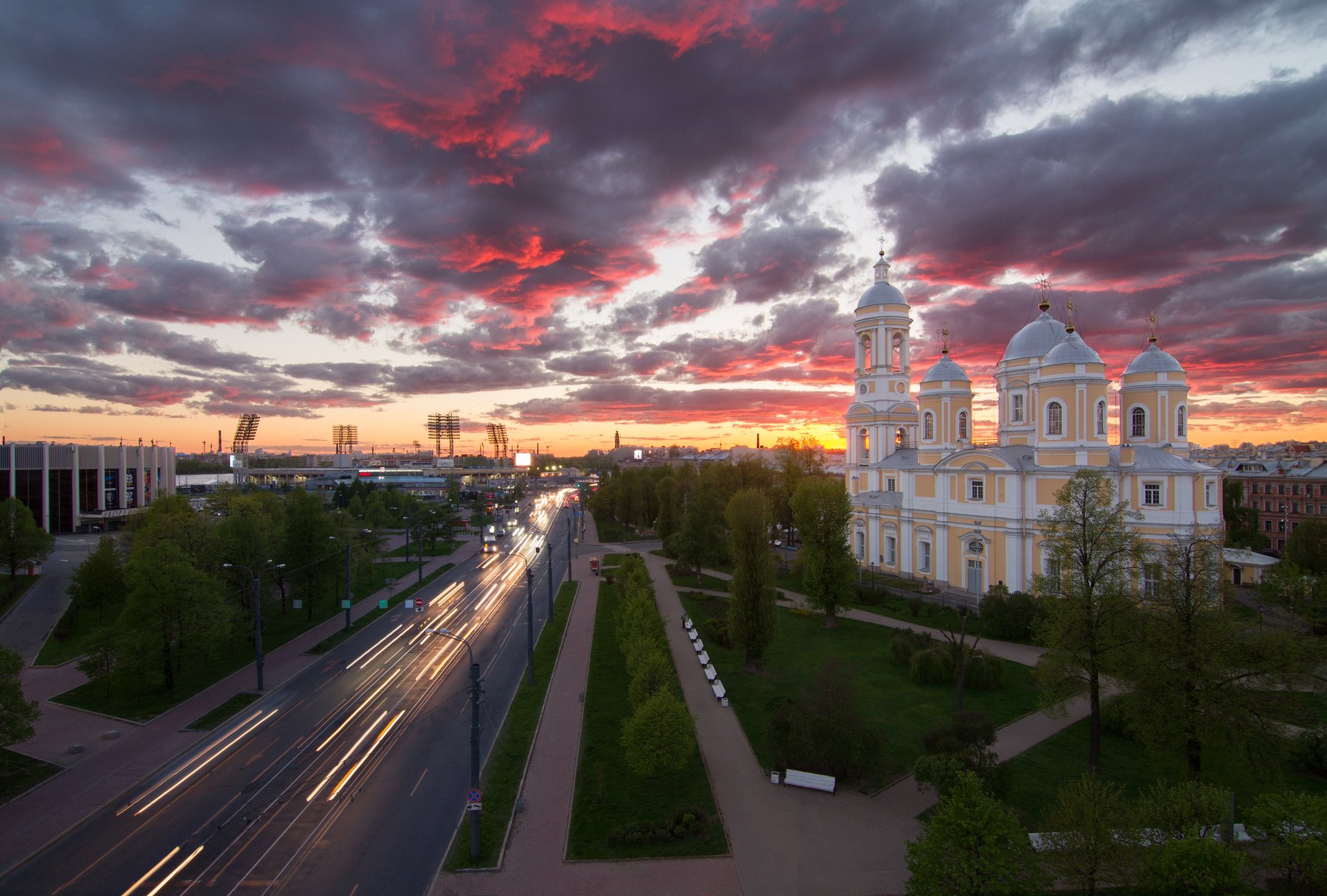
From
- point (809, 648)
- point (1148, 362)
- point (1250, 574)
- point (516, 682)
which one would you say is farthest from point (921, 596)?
point (516, 682)

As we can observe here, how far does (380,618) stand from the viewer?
42219 mm

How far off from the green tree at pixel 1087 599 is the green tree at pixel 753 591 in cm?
1065

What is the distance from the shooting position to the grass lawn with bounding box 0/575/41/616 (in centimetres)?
4366

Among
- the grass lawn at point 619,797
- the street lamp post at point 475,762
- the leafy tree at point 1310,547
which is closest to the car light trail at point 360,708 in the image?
the street lamp post at point 475,762

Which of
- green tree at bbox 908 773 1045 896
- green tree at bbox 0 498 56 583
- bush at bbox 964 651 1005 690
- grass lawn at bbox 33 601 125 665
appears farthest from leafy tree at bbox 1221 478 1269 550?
green tree at bbox 0 498 56 583

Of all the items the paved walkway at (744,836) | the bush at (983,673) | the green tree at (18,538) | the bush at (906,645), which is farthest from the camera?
the green tree at (18,538)

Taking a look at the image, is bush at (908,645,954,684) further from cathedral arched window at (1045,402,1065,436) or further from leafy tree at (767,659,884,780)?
cathedral arched window at (1045,402,1065,436)

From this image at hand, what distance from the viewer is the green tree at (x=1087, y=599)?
850 inches

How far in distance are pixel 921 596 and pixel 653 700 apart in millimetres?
29466

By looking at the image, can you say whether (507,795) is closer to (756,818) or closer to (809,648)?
(756,818)

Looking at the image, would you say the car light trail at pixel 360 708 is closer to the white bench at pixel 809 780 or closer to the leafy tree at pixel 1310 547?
the white bench at pixel 809 780

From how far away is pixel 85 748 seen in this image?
2316 centimetres

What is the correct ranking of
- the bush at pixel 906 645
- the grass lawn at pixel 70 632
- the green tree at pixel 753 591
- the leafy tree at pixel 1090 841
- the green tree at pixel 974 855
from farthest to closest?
the grass lawn at pixel 70 632, the bush at pixel 906 645, the green tree at pixel 753 591, the leafy tree at pixel 1090 841, the green tree at pixel 974 855

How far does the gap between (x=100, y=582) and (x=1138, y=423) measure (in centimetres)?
6415
